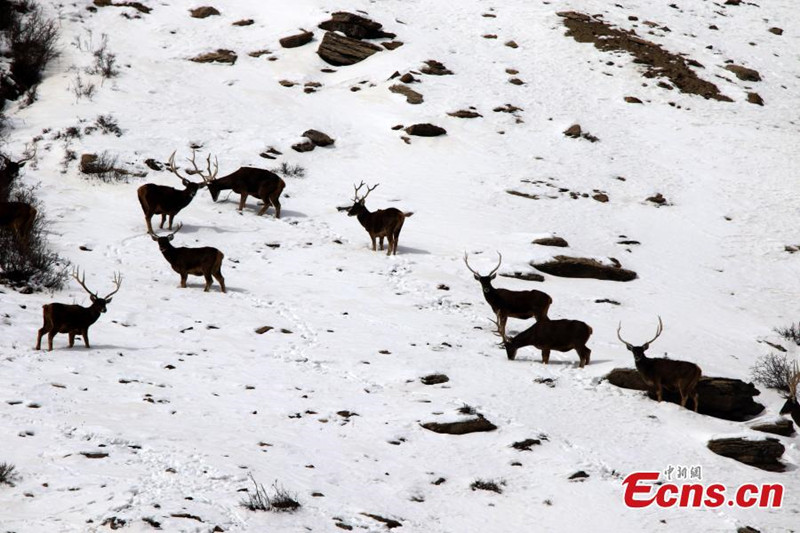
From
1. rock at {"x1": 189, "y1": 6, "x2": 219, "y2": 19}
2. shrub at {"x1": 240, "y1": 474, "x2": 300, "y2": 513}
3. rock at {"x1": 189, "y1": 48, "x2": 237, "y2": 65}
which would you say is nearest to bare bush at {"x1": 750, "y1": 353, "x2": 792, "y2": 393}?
shrub at {"x1": 240, "y1": 474, "x2": 300, "y2": 513}

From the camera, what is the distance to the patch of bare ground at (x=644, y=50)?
31.1 metres

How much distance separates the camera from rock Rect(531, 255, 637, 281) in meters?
17.9

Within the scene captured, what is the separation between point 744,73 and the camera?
3244cm

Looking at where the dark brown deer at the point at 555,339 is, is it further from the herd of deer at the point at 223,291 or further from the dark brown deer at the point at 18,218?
the dark brown deer at the point at 18,218

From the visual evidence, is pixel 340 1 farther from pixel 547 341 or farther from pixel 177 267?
pixel 547 341

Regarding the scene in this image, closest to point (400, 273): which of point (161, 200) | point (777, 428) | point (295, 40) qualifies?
point (161, 200)

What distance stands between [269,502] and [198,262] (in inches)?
327

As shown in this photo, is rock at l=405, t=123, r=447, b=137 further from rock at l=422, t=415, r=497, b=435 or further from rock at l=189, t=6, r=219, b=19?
rock at l=422, t=415, r=497, b=435

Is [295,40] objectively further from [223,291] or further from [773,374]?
[773,374]

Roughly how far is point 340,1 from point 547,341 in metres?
25.7

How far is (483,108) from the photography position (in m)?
28.3

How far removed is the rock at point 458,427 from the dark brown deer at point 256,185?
11382mm

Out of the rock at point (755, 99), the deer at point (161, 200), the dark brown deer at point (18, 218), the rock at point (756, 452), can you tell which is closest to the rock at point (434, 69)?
the rock at point (755, 99)

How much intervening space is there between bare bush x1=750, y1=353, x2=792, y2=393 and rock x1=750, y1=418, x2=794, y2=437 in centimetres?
185
